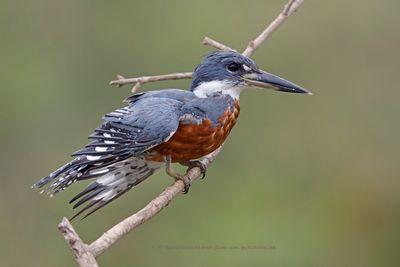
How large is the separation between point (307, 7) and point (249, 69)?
2121 millimetres

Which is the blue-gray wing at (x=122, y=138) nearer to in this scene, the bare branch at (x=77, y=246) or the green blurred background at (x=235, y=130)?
the bare branch at (x=77, y=246)

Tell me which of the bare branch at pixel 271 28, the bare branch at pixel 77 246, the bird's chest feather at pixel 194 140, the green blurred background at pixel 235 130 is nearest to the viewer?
the bare branch at pixel 77 246

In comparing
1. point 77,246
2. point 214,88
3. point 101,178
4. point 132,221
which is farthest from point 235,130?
point 77,246

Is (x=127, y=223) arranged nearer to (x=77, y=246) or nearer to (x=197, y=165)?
(x=77, y=246)

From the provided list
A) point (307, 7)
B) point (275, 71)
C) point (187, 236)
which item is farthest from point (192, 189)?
point (307, 7)

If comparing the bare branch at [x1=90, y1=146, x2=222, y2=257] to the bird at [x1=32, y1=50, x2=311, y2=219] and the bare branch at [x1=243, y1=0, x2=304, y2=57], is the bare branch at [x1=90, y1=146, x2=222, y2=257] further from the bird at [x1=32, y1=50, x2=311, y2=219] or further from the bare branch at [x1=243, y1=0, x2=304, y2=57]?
the bare branch at [x1=243, y1=0, x2=304, y2=57]

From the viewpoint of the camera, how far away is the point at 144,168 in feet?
10.6

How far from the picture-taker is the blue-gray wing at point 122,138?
2975mm

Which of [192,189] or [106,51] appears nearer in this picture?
[192,189]

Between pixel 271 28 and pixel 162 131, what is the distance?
0.55 m

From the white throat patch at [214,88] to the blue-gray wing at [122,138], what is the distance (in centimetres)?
13

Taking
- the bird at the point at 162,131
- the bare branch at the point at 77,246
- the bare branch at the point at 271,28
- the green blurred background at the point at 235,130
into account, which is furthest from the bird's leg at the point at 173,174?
the green blurred background at the point at 235,130

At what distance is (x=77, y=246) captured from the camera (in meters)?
2.21

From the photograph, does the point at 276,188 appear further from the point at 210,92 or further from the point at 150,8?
the point at 210,92
